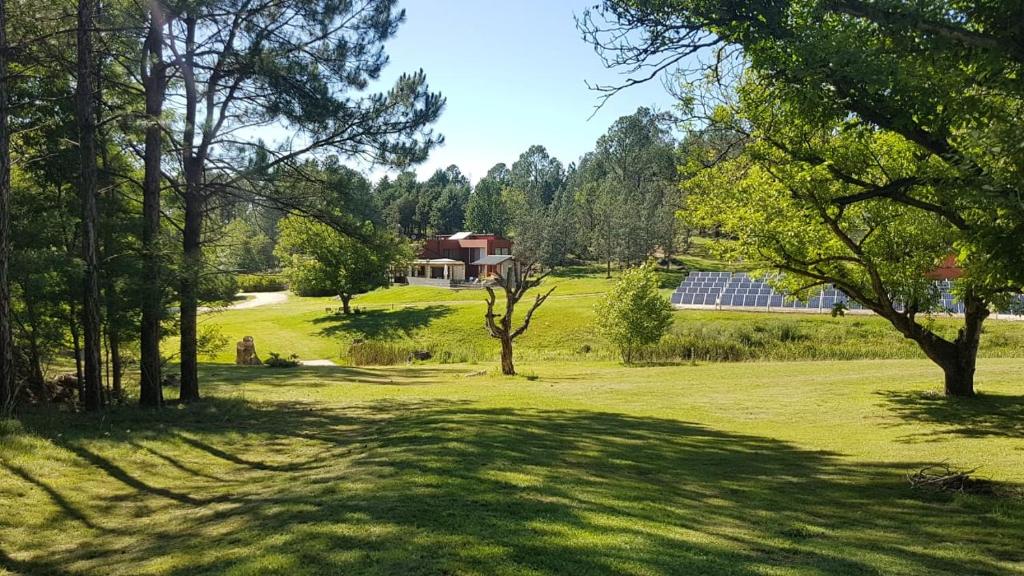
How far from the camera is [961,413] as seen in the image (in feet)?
47.1

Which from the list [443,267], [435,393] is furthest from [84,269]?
[443,267]

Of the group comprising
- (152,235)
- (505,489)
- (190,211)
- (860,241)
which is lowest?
(505,489)

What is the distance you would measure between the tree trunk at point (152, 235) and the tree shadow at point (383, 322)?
3022 cm

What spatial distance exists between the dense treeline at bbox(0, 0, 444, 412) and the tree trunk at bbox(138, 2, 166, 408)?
0.10 ft

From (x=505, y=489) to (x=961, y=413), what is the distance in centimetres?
1218

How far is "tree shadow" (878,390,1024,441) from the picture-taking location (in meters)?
12.4

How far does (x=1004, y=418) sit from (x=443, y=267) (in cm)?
6774

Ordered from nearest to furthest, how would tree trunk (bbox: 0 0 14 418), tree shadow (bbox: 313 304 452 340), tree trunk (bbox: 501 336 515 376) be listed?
tree trunk (bbox: 0 0 14 418) < tree trunk (bbox: 501 336 515 376) < tree shadow (bbox: 313 304 452 340)

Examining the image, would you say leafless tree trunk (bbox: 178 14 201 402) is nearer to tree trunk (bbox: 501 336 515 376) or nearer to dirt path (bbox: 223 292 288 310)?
tree trunk (bbox: 501 336 515 376)

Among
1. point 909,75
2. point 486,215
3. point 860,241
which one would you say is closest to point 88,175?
point 909,75

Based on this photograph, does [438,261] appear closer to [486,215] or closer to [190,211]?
[486,215]

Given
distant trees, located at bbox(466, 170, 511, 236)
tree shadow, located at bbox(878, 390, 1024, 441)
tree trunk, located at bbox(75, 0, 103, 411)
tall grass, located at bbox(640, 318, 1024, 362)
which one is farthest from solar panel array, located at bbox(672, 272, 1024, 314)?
distant trees, located at bbox(466, 170, 511, 236)

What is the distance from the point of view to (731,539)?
222 inches

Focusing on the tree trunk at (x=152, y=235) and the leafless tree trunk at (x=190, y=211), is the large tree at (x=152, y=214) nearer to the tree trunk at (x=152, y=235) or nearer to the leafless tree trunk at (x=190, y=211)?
the tree trunk at (x=152, y=235)
